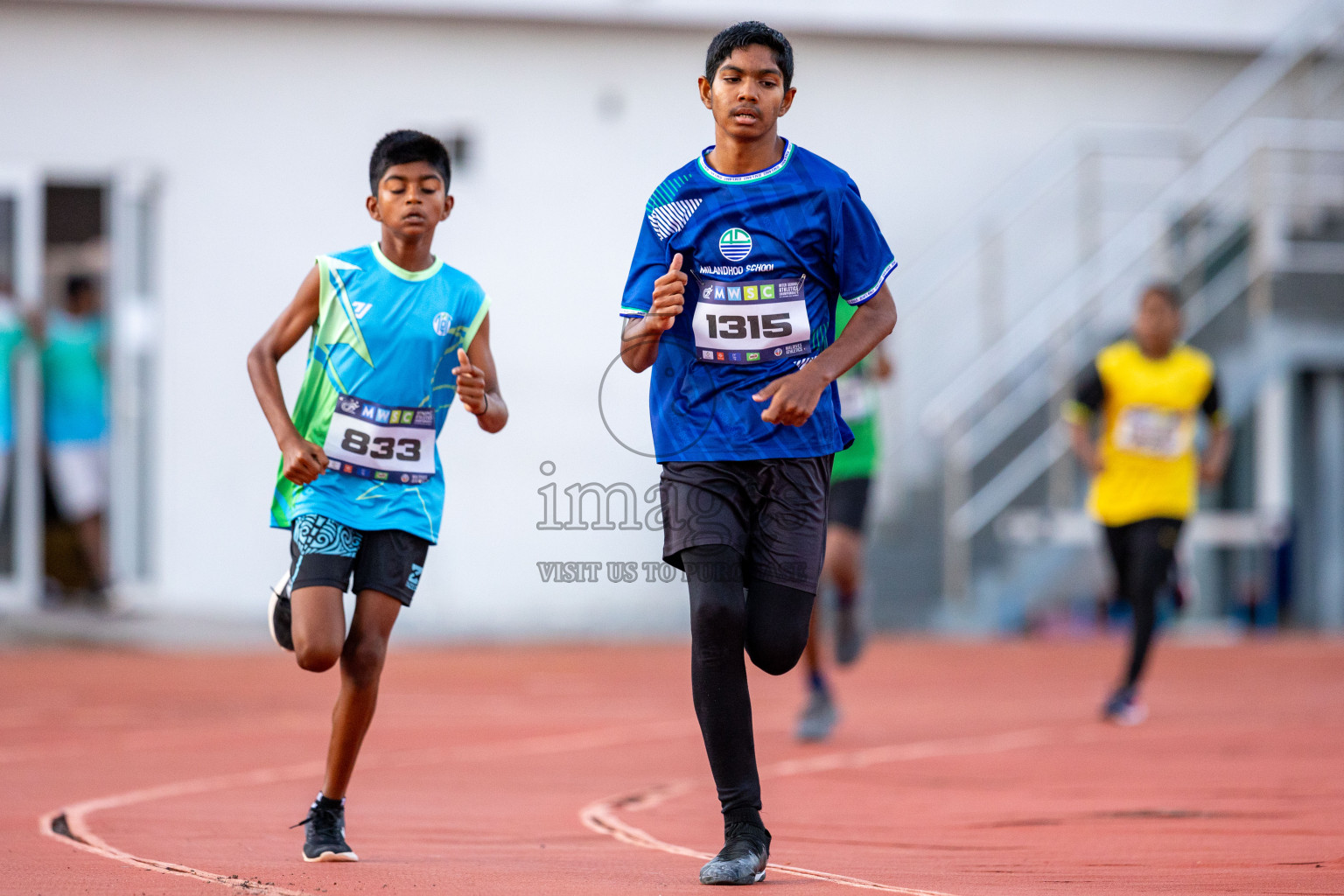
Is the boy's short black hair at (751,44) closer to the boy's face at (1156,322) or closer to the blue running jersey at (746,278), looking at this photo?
the blue running jersey at (746,278)

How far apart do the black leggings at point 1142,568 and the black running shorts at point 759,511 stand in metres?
4.94

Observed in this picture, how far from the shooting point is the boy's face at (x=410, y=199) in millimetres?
4875

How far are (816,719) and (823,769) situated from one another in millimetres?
933

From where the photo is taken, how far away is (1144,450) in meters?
9.30

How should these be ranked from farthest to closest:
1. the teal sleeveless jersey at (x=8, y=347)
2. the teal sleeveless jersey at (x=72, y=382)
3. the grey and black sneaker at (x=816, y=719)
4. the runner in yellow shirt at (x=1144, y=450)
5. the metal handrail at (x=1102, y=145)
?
the metal handrail at (x=1102, y=145) < the teal sleeveless jersey at (x=72, y=382) < the teal sleeveless jersey at (x=8, y=347) < the runner in yellow shirt at (x=1144, y=450) < the grey and black sneaker at (x=816, y=719)

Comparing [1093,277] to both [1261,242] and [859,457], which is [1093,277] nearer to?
[1261,242]

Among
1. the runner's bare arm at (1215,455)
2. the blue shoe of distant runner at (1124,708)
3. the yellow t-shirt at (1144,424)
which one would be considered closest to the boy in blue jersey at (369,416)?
the blue shoe of distant runner at (1124,708)

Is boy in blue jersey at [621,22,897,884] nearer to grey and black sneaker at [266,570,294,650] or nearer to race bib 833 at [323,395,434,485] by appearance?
race bib 833 at [323,395,434,485]

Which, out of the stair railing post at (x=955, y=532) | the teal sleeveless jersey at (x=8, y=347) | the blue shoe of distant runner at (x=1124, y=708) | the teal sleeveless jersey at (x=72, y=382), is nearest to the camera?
the blue shoe of distant runner at (x=1124, y=708)

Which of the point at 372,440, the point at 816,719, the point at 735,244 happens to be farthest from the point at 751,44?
the point at 816,719

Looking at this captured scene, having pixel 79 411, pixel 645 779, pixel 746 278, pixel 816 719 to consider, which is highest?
pixel 79 411

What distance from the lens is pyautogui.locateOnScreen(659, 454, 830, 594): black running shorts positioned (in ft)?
14.8

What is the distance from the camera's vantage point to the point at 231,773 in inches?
284

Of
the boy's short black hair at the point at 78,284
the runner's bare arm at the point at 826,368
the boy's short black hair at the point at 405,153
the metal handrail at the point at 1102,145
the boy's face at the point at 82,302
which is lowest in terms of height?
the runner's bare arm at the point at 826,368
